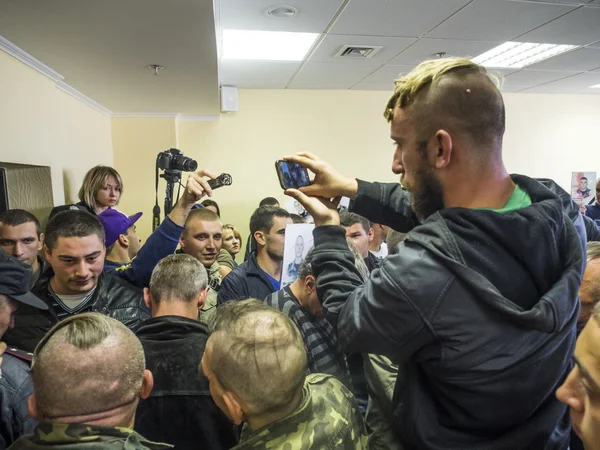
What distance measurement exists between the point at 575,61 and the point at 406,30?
7.02ft

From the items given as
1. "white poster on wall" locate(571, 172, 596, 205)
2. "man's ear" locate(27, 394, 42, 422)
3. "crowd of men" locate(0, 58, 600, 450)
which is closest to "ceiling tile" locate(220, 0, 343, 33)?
"crowd of men" locate(0, 58, 600, 450)

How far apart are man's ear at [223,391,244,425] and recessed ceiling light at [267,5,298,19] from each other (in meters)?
2.42

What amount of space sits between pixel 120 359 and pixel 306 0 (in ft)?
7.66

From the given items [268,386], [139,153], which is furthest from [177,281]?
[139,153]

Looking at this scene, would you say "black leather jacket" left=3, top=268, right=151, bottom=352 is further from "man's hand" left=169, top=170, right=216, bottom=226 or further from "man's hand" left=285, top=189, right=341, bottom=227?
"man's hand" left=285, top=189, right=341, bottom=227

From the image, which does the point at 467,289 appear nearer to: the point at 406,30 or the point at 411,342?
the point at 411,342

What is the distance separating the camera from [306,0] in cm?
251

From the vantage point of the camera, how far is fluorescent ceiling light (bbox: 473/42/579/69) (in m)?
3.65

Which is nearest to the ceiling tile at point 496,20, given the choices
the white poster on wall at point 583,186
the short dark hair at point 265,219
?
the short dark hair at point 265,219

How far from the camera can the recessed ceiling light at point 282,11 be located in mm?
2635

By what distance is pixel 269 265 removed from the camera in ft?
7.43

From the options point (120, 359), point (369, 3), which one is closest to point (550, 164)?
point (369, 3)

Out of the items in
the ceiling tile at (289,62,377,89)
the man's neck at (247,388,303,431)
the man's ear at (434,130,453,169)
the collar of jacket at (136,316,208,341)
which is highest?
the ceiling tile at (289,62,377,89)

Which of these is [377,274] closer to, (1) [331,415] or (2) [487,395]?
(2) [487,395]
